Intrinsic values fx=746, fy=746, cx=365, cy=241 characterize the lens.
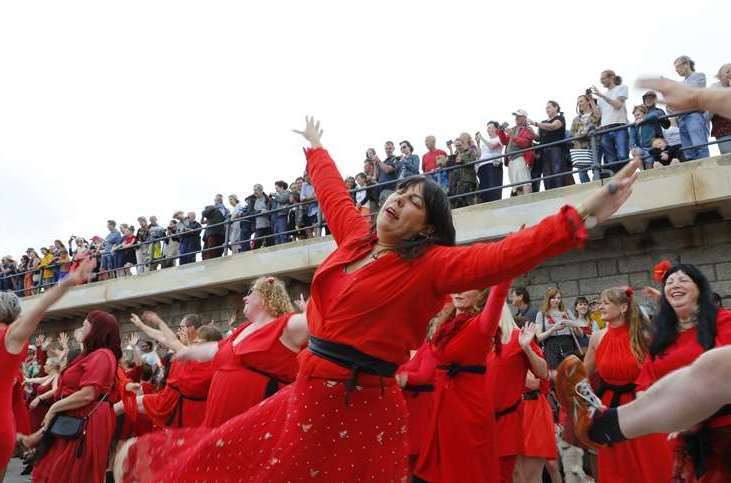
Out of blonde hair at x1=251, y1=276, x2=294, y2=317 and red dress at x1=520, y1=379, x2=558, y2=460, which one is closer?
blonde hair at x1=251, y1=276, x2=294, y2=317

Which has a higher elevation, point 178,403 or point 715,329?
point 715,329

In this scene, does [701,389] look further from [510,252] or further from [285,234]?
[285,234]

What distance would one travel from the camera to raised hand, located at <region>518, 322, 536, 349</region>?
5.80 meters

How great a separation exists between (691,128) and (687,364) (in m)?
6.45

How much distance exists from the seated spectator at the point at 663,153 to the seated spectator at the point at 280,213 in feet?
22.9

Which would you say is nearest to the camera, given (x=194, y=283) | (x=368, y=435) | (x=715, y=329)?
(x=368, y=435)

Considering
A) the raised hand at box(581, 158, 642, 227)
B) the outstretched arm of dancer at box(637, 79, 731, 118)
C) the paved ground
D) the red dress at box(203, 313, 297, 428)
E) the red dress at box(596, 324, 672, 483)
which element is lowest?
the paved ground

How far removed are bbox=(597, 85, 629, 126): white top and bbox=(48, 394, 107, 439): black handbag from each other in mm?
7682

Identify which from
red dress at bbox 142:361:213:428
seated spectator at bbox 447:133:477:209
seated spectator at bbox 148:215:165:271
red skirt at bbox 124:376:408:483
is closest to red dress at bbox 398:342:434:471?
red dress at bbox 142:361:213:428

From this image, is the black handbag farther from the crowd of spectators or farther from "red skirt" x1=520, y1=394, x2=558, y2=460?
"red skirt" x1=520, y1=394, x2=558, y2=460

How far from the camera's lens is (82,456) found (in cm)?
568

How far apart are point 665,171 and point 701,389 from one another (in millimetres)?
7824

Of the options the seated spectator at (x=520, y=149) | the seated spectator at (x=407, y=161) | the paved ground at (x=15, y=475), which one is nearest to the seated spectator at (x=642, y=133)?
the seated spectator at (x=520, y=149)

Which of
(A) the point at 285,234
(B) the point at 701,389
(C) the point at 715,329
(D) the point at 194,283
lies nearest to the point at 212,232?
(D) the point at 194,283
